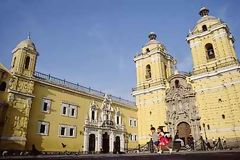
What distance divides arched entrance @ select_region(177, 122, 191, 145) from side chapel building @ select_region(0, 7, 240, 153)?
0.13m

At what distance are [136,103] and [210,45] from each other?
13.8 m

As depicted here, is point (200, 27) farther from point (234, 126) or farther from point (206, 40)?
point (234, 126)

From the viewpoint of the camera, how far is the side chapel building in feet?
64.7

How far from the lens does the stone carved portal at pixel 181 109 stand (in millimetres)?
25906

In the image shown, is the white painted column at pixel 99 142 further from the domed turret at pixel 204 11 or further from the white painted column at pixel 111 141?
the domed turret at pixel 204 11

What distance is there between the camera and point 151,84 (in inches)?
1234

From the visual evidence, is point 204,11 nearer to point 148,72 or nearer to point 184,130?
point 148,72

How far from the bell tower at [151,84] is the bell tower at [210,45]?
5032 mm

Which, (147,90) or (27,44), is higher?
(27,44)

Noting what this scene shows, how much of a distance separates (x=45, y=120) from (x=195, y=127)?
1754 cm

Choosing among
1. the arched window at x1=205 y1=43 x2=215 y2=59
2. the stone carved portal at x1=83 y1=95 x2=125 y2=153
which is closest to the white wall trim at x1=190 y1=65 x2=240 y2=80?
the arched window at x1=205 y1=43 x2=215 y2=59

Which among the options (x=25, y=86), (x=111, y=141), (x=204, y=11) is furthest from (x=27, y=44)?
(x=204, y=11)

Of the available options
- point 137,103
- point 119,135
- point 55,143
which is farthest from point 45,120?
point 137,103

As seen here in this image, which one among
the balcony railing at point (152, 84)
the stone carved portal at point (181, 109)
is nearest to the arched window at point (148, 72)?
the balcony railing at point (152, 84)
